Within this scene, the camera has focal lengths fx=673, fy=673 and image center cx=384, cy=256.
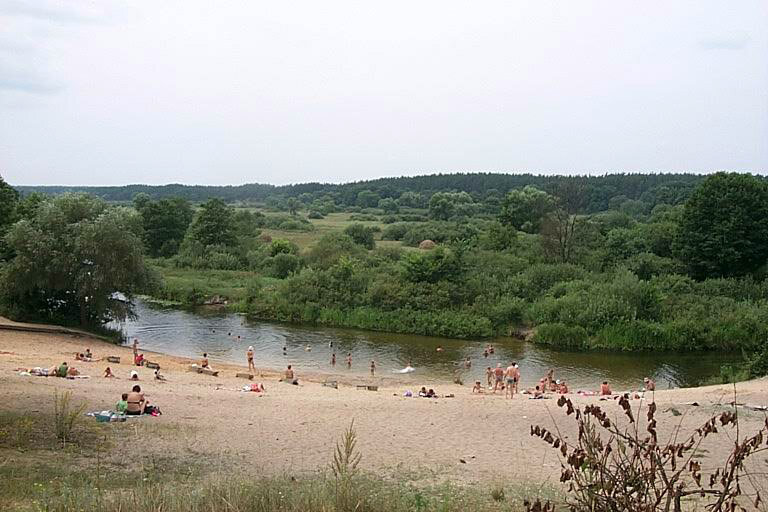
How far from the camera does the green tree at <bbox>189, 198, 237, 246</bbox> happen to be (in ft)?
228

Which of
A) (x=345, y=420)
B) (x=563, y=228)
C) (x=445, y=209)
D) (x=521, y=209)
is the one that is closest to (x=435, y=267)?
(x=563, y=228)

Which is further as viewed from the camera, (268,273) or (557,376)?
(268,273)

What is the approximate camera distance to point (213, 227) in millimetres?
69688

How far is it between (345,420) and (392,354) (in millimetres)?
16816

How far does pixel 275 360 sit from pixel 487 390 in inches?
471

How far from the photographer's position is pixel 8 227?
38.2 meters

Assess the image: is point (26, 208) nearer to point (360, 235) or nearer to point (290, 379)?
point (290, 379)

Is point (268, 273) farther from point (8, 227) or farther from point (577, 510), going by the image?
point (577, 510)

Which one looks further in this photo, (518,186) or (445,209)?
(518,186)

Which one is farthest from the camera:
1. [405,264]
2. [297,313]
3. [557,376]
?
[405,264]

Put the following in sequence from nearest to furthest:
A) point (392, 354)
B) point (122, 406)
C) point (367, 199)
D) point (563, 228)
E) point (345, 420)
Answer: point (122, 406) → point (345, 420) → point (392, 354) → point (563, 228) → point (367, 199)

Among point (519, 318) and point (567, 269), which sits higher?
point (567, 269)

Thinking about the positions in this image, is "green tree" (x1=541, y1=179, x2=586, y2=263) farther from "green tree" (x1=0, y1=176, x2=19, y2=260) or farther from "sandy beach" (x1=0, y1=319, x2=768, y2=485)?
"green tree" (x1=0, y1=176, x2=19, y2=260)

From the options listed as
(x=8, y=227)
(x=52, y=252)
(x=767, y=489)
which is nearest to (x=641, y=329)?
(x=767, y=489)
